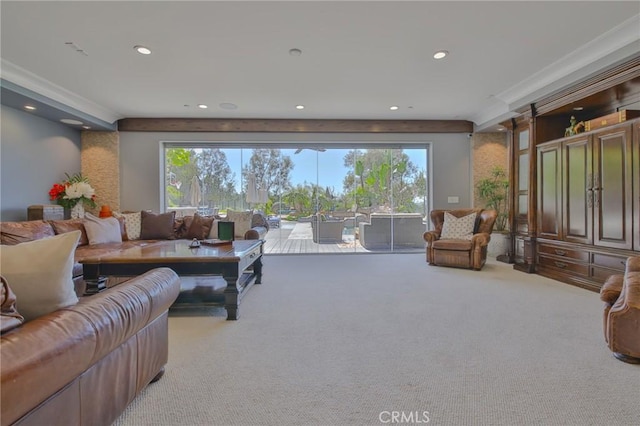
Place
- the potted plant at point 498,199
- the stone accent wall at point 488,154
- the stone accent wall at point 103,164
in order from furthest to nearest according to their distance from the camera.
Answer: the stone accent wall at point 488,154 → the stone accent wall at point 103,164 → the potted plant at point 498,199

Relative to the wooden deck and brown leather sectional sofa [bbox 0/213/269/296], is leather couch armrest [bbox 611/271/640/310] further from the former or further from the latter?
the wooden deck

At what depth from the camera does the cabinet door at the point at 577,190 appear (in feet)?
12.8

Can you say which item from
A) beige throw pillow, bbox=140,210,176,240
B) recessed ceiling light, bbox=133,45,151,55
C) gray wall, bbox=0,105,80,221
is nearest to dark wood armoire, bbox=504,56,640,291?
recessed ceiling light, bbox=133,45,151,55

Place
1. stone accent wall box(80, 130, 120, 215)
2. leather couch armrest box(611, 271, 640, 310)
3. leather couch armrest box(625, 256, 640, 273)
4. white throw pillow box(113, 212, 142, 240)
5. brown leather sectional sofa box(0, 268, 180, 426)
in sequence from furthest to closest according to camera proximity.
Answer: stone accent wall box(80, 130, 120, 215), white throw pillow box(113, 212, 142, 240), leather couch armrest box(625, 256, 640, 273), leather couch armrest box(611, 271, 640, 310), brown leather sectional sofa box(0, 268, 180, 426)

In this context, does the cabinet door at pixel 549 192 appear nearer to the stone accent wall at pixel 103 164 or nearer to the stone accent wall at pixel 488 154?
the stone accent wall at pixel 488 154

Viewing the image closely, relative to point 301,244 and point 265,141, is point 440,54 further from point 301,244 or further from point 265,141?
point 301,244

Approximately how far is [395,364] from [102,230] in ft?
14.2

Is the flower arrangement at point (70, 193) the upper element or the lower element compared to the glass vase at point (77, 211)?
upper

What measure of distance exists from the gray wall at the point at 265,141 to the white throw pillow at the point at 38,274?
5347 mm

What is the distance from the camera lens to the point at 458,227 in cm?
536

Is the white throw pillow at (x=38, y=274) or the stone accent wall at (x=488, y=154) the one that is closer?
the white throw pillow at (x=38, y=274)

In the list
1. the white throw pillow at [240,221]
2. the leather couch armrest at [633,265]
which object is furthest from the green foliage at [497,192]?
the white throw pillow at [240,221]

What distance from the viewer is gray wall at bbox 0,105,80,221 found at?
14.7ft

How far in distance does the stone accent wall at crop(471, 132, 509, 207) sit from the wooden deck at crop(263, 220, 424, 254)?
79.8 inches
